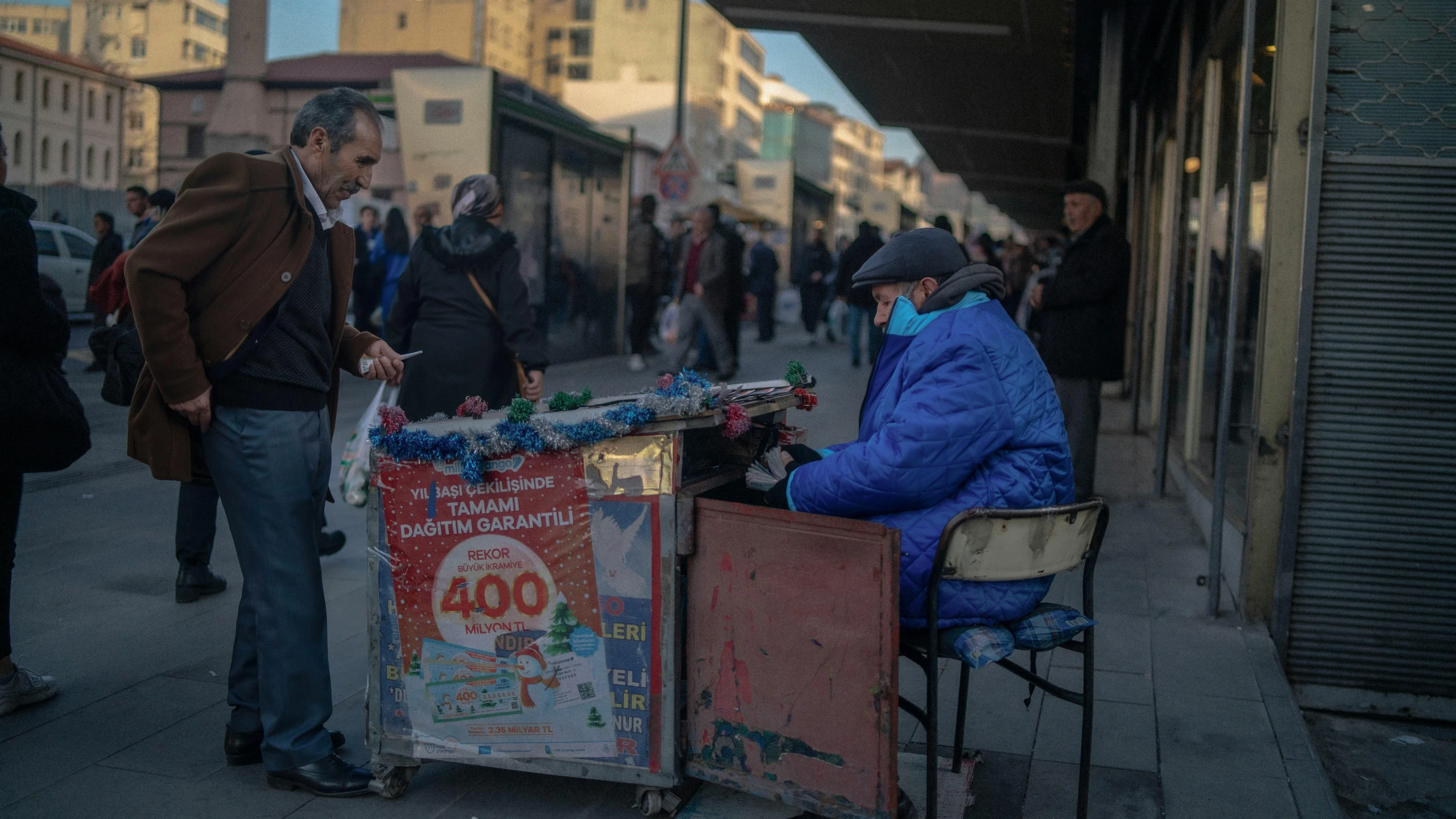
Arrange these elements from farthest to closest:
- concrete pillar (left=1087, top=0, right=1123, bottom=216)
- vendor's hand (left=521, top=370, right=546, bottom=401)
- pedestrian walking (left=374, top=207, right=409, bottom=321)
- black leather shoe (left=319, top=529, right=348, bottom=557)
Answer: pedestrian walking (left=374, top=207, right=409, bottom=321)
concrete pillar (left=1087, top=0, right=1123, bottom=216)
black leather shoe (left=319, top=529, right=348, bottom=557)
vendor's hand (left=521, top=370, right=546, bottom=401)

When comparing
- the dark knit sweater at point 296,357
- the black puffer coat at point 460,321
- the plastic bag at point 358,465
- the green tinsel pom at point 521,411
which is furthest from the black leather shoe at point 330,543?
the green tinsel pom at point 521,411

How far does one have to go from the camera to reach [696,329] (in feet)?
45.6

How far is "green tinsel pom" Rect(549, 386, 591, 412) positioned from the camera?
323 cm

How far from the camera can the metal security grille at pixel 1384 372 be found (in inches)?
171

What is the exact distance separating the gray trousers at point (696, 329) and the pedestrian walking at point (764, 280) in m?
7.16

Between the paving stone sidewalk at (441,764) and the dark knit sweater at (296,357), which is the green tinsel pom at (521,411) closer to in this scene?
the dark knit sweater at (296,357)

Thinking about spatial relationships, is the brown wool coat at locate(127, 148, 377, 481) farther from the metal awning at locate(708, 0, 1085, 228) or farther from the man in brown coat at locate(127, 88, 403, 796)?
the metal awning at locate(708, 0, 1085, 228)

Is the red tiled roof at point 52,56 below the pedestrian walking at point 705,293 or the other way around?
Result: the other way around

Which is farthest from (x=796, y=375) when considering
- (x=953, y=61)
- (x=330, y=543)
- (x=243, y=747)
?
(x=953, y=61)

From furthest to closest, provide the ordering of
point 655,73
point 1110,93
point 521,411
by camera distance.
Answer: point 655,73, point 1110,93, point 521,411

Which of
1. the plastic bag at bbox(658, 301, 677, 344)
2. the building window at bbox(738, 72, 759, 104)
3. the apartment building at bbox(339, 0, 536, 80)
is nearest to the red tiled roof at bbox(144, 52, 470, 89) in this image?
the apartment building at bbox(339, 0, 536, 80)

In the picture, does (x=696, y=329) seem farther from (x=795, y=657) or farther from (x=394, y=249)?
(x=795, y=657)

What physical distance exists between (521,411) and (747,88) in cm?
10270

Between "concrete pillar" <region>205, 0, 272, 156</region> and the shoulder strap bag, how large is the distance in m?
39.6
